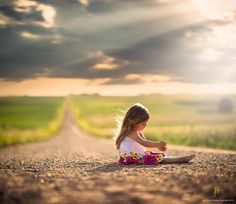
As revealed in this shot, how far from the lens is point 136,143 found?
11.4 metres

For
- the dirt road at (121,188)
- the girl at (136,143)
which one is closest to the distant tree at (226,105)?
the girl at (136,143)

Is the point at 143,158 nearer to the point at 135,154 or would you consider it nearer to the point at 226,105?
the point at 135,154

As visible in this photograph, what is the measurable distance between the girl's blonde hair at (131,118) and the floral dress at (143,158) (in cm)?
44

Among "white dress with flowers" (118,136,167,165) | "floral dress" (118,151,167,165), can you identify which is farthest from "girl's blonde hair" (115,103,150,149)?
"floral dress" (118,151,167,165)

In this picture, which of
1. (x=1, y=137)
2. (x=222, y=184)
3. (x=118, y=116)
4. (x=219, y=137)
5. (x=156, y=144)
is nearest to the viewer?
(x=222, y=184)

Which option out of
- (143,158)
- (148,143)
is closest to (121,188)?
(148,143)

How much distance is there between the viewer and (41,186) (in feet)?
23.4

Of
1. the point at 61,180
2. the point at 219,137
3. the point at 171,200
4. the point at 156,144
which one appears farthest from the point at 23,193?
the point at 219,137

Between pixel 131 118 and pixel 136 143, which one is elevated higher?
pixel 131 118

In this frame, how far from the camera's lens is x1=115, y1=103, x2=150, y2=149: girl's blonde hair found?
440 inches

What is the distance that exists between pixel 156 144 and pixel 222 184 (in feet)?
11.5

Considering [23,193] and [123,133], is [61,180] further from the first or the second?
[123,133]

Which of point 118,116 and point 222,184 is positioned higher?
point 118,116

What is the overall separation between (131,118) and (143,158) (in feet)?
3.15
